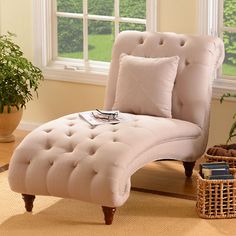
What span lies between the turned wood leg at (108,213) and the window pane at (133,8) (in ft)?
6.80

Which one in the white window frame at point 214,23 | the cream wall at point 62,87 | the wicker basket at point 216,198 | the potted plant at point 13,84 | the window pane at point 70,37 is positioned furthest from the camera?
the window pane at point 70,37

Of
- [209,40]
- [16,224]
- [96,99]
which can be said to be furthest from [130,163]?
[96,99]

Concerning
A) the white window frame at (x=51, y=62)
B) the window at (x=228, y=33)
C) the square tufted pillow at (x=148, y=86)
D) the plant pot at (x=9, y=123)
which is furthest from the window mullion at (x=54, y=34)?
the window at (x=228, y=33)

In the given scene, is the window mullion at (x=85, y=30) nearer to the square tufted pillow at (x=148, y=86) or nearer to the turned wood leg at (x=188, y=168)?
the square tufted pillow at (x=148, y=86)

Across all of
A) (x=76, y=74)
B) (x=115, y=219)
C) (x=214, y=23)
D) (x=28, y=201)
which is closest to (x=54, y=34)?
(x=76, y=74)

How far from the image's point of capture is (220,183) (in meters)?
5.05

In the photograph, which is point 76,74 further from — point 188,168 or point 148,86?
point 188,168

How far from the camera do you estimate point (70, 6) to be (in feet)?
22.5

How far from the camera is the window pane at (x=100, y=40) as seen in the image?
6.71 meters

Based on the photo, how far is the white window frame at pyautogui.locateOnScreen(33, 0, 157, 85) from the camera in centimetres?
672

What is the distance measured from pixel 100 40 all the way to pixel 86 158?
6.58 feet

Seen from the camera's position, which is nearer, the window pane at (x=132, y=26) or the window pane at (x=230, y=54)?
the window pane at (x=230, y=54)

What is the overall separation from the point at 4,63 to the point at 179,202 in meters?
2.08

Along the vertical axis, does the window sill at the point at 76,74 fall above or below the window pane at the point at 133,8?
below
